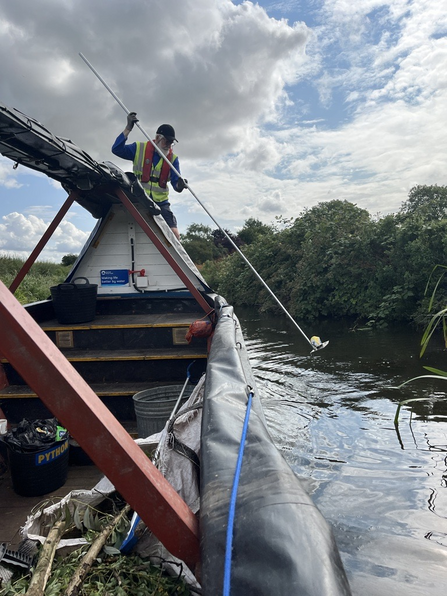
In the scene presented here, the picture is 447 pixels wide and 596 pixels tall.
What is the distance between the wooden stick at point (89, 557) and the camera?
5.01 feet

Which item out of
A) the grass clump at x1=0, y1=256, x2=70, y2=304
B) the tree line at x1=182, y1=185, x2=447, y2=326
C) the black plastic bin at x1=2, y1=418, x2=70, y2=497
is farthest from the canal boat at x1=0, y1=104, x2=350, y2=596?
the grass clump at x1=0, y1=256, x2=70, y2=304

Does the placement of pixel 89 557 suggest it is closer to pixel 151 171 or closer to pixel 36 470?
pixel 36 470

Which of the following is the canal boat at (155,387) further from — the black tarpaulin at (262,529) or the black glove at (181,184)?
the black glove at (181,184)

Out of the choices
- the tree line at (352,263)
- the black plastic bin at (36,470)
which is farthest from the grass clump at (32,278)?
the tree line at (352,263)

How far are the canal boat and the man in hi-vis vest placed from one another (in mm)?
991

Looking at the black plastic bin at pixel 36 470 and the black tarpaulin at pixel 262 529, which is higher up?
the black tarpaulin at pixel 262 529

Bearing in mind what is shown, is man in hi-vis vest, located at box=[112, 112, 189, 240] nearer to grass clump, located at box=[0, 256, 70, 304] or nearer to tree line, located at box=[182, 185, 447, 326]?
tree line, located at box=[182, 185, 447, 326]

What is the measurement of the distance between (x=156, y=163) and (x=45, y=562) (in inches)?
207

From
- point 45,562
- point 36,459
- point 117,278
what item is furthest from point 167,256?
point 45,562

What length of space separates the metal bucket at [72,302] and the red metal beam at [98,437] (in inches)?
133

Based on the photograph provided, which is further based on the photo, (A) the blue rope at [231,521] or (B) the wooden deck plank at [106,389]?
(B) the wooden deck plank at [106,389]

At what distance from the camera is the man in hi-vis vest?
6000 millimetres

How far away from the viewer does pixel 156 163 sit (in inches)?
240

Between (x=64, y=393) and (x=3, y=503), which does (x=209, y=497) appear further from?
(x=3, y=503)
